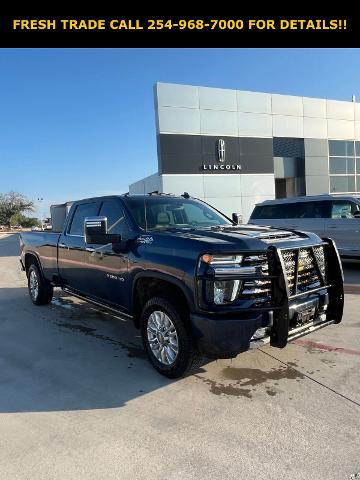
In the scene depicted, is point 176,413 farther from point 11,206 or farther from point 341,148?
point 11,206

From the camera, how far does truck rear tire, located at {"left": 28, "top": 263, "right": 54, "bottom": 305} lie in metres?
7.28

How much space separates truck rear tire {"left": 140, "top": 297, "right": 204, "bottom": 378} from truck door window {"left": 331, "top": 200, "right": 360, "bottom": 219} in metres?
7.60

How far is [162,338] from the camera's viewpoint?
4.03 metres

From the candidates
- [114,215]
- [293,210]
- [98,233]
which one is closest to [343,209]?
[293,210]

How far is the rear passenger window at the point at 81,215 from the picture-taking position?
223 inches

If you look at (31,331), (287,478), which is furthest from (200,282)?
(31,331)

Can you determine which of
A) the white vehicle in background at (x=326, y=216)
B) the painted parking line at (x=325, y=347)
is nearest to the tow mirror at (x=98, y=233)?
the painted parking line at (x=325, y=347)

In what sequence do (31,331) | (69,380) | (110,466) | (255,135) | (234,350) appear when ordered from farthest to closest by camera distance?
(255,135) → (31,331) → (69,380) → (234,350) → (110,466)

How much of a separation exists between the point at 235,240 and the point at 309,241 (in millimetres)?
957

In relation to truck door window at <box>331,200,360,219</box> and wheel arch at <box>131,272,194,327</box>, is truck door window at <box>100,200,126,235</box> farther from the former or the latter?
truck door window at <box>331,200,360,219</box>

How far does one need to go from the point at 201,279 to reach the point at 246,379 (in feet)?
4.01

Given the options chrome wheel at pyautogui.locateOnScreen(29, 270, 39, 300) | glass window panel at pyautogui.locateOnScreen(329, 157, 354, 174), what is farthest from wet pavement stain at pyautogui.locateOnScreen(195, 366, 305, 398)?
glass window panel at pyautogui.locateOnScreen(329, 157, 354, 174)
